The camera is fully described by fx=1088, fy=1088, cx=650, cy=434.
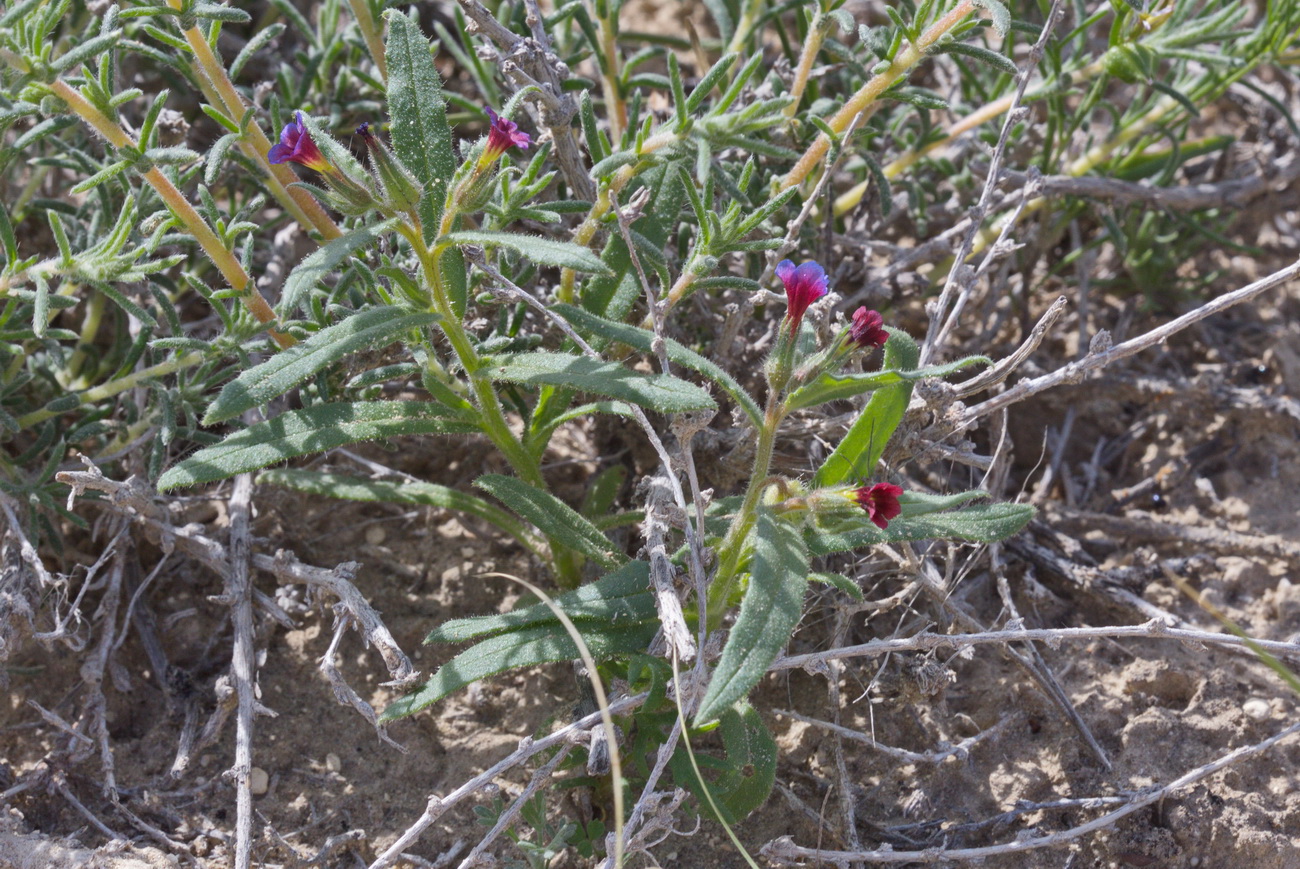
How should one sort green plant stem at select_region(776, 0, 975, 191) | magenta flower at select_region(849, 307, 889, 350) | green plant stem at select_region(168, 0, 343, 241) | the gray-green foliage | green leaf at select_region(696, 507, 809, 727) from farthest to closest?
green plant stem at select_region(776, 0, 975, 191) → green plant stem at select_region(168, 0, 343, 241) → the gray-green foliage → magenta flower at select_region(849, 307, 889, 350) → green leaf at select_region(696, 507, 809, 727)

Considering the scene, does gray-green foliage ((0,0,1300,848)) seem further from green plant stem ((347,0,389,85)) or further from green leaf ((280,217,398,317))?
green plant stem ((347,0,389,85))

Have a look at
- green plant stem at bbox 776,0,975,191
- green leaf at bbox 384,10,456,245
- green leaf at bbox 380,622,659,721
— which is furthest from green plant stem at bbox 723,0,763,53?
green leaf at bbox 380,622,659,721

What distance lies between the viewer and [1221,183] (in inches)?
174

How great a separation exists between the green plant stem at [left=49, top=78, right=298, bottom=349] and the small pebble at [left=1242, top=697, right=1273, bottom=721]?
3004 millimetres

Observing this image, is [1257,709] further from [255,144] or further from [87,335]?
[87,335]

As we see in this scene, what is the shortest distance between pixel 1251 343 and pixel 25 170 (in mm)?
4857

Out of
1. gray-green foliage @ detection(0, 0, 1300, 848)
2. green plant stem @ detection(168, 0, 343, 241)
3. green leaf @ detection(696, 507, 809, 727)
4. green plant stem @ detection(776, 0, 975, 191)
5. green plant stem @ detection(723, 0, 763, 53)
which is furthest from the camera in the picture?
green plant stem @ detection(723, 0, 763, 53)

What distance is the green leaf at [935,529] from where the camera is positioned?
2.66 metres

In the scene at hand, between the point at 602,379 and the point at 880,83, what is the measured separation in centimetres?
128

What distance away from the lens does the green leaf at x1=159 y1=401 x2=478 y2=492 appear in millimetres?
2680

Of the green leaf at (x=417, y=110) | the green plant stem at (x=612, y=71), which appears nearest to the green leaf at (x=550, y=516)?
the green leaf at (x=417, y=110)

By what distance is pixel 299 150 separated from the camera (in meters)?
2.42

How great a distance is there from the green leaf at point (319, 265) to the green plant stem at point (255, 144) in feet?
1.17

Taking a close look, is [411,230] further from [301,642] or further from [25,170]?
[25,170]
